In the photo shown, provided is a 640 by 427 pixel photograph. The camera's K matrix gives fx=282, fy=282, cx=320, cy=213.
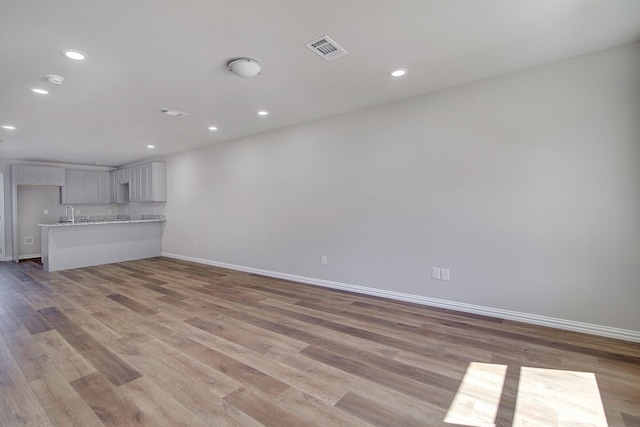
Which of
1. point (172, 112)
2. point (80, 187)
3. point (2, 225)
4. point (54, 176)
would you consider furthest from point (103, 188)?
point (172, 112)

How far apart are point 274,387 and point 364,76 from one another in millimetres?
2880

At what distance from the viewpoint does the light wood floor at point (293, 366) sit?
1667mm

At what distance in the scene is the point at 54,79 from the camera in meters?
2.77

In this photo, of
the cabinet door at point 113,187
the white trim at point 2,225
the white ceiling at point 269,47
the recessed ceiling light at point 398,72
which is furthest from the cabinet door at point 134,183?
the recessed ceiling light at point 398,72

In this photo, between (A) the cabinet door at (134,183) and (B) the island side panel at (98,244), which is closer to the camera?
(B) the island side panel at (98,244)

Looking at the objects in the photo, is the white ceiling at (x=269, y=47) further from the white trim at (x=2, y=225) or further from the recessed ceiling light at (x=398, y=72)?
→ the white trim at (x=2, y=225)

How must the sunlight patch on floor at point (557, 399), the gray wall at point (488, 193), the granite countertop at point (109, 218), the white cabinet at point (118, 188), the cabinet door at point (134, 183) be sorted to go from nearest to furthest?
the sunlight patch on floor at point (557, 399) → the gray wall at point (488, 193) → the granite countertop at point (109, 218) → the cabinet door at point (134, 183) → the white cabinet at point (118, 188)

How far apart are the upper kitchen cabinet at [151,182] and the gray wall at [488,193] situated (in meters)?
3.75

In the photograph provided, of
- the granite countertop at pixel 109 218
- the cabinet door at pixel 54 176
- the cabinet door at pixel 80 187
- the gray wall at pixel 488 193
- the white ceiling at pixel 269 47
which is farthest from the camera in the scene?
the cabinet door at pixel 80 187

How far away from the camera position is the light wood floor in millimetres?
1667

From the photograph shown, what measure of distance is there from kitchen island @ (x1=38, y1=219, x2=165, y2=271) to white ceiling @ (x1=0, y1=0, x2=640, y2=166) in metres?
2.60

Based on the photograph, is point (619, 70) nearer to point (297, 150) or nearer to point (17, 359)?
point (297, 150)

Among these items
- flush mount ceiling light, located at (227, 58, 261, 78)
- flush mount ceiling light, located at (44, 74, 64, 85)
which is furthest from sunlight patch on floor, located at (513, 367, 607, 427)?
flush mount ceiling light, located at (44, 74, 64, 85)

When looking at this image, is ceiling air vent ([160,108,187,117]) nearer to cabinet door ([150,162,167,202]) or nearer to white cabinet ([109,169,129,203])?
cabinet door ([150,162,167,202])
